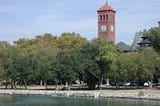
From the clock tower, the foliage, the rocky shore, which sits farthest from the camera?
the clock tower

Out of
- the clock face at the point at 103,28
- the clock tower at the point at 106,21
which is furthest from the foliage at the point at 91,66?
the clock face at the point at 103,28

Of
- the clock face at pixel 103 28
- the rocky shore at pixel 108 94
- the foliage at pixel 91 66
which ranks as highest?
the clock face at pixel 103 28

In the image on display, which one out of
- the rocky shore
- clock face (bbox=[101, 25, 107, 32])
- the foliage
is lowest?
the rocky shore

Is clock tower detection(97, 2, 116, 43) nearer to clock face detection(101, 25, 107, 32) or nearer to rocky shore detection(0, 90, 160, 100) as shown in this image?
clock face detection(101, 25, 107, 32)

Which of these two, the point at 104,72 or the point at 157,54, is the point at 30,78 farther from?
the point at 157,54

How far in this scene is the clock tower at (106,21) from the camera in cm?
15175

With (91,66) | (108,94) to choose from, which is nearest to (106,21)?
(91,66)

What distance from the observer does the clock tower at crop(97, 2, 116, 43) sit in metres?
152

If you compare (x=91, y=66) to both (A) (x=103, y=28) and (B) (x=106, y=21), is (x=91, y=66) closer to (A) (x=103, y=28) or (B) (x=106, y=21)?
(A) (x=103, y=28)

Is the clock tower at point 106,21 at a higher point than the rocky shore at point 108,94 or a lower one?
higher

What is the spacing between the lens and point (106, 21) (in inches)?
6048

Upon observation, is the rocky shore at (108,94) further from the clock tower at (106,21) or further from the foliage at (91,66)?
the clock tower at (106,21)

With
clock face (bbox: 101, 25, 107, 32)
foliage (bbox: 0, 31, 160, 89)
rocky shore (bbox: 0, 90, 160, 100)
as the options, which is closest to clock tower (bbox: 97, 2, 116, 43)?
clock face (bbox: 101, 25, 107, 32)

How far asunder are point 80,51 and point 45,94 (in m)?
14.4
